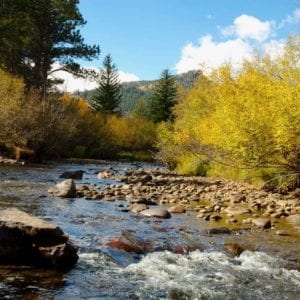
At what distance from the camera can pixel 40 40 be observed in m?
39.4

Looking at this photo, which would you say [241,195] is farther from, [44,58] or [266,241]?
[44,58]

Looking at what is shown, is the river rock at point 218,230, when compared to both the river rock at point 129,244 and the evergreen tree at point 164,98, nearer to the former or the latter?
the river rock at point 129,244

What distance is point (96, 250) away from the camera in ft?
33.2

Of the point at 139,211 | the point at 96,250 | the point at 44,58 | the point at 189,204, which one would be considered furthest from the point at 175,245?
the point at 44,58

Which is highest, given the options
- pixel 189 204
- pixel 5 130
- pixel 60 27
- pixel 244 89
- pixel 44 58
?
pixel 60 27

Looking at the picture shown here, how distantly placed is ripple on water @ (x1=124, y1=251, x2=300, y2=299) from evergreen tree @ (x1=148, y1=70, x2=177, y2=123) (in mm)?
60131

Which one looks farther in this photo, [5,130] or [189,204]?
[5,130]

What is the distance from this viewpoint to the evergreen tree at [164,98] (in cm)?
7088

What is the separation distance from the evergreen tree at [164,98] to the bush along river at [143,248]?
174ft

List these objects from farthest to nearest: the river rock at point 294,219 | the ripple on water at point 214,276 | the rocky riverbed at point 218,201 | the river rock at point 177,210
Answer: the river rock at point 177,210 → the rocky riverbed at point 218,201 → the river rock at point 294,219 → the ripple on water at point 214,276

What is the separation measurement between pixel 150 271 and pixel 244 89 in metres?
12.8

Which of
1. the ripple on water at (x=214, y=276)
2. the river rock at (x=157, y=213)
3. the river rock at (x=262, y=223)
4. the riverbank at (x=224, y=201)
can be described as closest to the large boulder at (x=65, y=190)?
the riverbank at (x=224, y=201)

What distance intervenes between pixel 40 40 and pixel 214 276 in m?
34.3

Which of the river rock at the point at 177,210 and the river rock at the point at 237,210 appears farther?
the river rock at the point at 237,210
